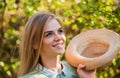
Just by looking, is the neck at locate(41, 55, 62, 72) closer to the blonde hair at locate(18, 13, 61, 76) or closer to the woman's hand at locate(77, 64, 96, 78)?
the blonde hair at locate(18, 13, 61, 76)

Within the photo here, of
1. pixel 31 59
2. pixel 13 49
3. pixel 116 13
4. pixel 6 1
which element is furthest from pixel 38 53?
pixel 13 49

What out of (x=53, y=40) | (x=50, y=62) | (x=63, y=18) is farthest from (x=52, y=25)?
(x=63, y=18)

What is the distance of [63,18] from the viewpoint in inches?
197

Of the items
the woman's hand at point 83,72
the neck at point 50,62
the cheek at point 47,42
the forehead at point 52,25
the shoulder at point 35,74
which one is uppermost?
the forehead at point 52,25

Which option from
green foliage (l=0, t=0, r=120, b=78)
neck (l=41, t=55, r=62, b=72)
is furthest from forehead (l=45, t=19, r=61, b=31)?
green foliage (l=0, t=0, r=120, b=78)

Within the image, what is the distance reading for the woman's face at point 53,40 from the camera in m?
3.05

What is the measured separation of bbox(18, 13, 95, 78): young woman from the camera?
306 cm

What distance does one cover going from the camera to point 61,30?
310 centimetres

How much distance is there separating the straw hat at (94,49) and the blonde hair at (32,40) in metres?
0.22

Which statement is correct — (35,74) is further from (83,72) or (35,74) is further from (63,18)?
(63,18)

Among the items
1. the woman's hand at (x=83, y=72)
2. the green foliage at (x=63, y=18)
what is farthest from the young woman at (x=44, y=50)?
the green foliage at (x=63, y=18)

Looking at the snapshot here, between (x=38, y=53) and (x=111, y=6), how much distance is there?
123 centimetres

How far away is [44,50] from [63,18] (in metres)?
1.93

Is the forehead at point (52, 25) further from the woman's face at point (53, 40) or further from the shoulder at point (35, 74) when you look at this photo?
the shoulder at point (35, 74)
